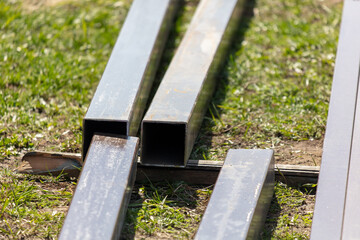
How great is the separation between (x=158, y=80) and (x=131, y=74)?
691 mm

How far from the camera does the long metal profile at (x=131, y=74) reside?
10.4ft

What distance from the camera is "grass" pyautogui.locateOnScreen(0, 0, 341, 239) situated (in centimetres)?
303

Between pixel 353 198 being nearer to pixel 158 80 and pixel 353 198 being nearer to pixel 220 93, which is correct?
pixel 220 93

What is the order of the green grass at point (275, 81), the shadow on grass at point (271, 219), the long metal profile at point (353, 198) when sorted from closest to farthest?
the long metal profile at point (353, 198) < the shadow on grass at point (271, 219) < the green grass at point (275, 81)

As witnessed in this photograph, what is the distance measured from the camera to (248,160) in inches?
118

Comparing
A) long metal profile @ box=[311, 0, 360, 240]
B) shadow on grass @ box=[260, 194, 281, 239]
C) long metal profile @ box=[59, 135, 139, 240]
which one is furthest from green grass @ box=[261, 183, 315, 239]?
long metal profile @ box=[59, 135, 139, 240]

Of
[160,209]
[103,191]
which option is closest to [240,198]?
[160,209]

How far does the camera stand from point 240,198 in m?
2.78

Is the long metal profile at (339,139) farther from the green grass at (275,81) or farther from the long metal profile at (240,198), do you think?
the green grass at (275,81)

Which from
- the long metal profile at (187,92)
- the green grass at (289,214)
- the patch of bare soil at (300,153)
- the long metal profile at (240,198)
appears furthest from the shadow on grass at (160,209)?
the patch of bare soil at (300,153)

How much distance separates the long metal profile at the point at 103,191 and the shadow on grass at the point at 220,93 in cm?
58

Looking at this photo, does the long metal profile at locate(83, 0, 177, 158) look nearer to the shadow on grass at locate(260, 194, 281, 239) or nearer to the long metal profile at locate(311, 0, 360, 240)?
the shadow on grass at locate(260, 194, 281, 239)

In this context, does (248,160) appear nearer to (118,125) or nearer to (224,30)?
(118,125)

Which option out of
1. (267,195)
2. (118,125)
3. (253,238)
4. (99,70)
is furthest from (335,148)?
(99,70)
